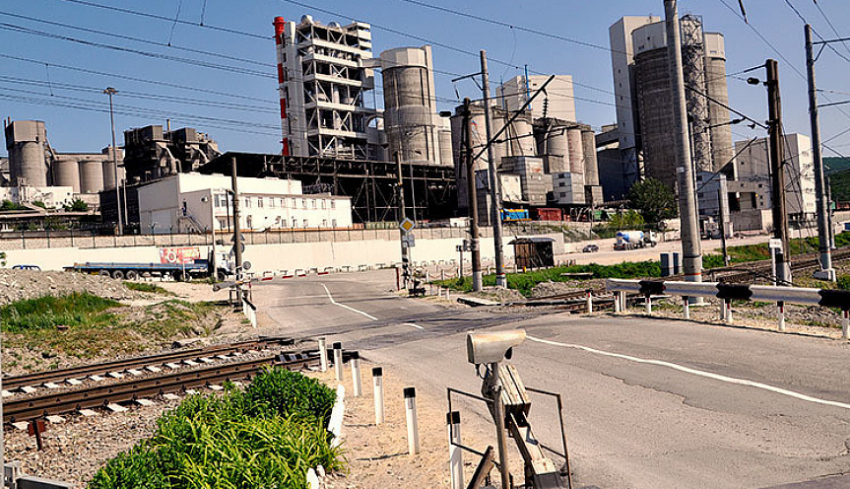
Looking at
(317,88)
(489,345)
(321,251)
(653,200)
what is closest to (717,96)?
(653,200)

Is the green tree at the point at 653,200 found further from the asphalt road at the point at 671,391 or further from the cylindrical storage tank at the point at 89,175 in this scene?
the cylindrical storage tank at the point at 89,175

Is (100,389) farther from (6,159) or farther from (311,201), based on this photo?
(6,159)

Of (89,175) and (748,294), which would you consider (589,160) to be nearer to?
(89,175)

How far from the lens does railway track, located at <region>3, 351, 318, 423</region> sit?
11836mm

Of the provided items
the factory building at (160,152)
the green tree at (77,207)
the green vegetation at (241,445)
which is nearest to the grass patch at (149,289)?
the green vegetation at (241,445)

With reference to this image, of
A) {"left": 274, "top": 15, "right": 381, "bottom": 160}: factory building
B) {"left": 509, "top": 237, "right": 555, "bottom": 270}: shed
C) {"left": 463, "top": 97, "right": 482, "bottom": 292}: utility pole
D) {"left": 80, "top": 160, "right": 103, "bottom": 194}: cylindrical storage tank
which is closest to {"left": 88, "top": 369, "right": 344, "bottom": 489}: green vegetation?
{"left": 463, "top": 97, "right": 482, "bottom": 292}: utility pole

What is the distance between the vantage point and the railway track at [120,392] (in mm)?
11836

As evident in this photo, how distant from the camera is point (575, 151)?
Answer: 136 metres

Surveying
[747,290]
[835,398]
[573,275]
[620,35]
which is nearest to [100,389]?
[835,398]

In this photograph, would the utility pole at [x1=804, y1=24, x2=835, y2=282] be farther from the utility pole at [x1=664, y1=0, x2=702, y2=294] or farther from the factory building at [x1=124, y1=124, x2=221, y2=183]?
the factory building at [x1=124, y1=124, x2=221, y2=183]

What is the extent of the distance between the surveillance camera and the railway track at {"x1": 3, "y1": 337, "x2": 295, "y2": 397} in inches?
524

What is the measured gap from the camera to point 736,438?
7742 millimetres

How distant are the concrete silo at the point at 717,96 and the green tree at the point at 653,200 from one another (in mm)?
15018

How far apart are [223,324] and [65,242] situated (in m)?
31.4
